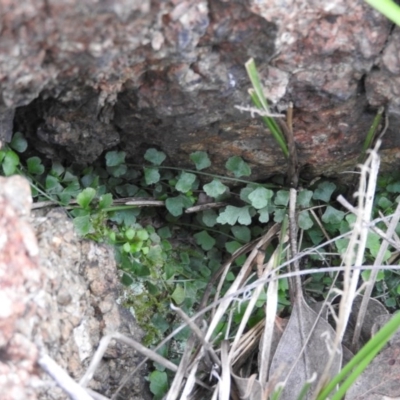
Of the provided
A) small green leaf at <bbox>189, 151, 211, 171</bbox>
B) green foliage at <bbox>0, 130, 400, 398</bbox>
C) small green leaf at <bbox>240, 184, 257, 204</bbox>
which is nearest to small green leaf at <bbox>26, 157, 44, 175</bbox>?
green foliage at <bbox>0, 130, 400, 398</bbox>

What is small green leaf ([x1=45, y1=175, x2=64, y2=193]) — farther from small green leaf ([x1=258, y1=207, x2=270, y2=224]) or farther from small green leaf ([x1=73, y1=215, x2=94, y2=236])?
small green leaf ([x1=258, y1=207, x2=270, y2=224])

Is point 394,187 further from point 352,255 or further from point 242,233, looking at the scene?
point 352,255

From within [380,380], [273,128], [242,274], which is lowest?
[380,380]

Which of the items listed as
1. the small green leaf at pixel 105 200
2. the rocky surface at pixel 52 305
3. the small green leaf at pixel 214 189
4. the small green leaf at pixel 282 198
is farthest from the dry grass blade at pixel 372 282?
the small green leaf at pixel 105 200

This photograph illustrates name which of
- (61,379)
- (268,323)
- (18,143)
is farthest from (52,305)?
(268,323)

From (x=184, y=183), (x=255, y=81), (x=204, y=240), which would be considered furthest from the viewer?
(x=204, y=240)

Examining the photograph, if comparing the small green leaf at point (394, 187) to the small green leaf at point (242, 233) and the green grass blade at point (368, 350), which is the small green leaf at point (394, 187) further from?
the green grass blade at point (368, 350)
